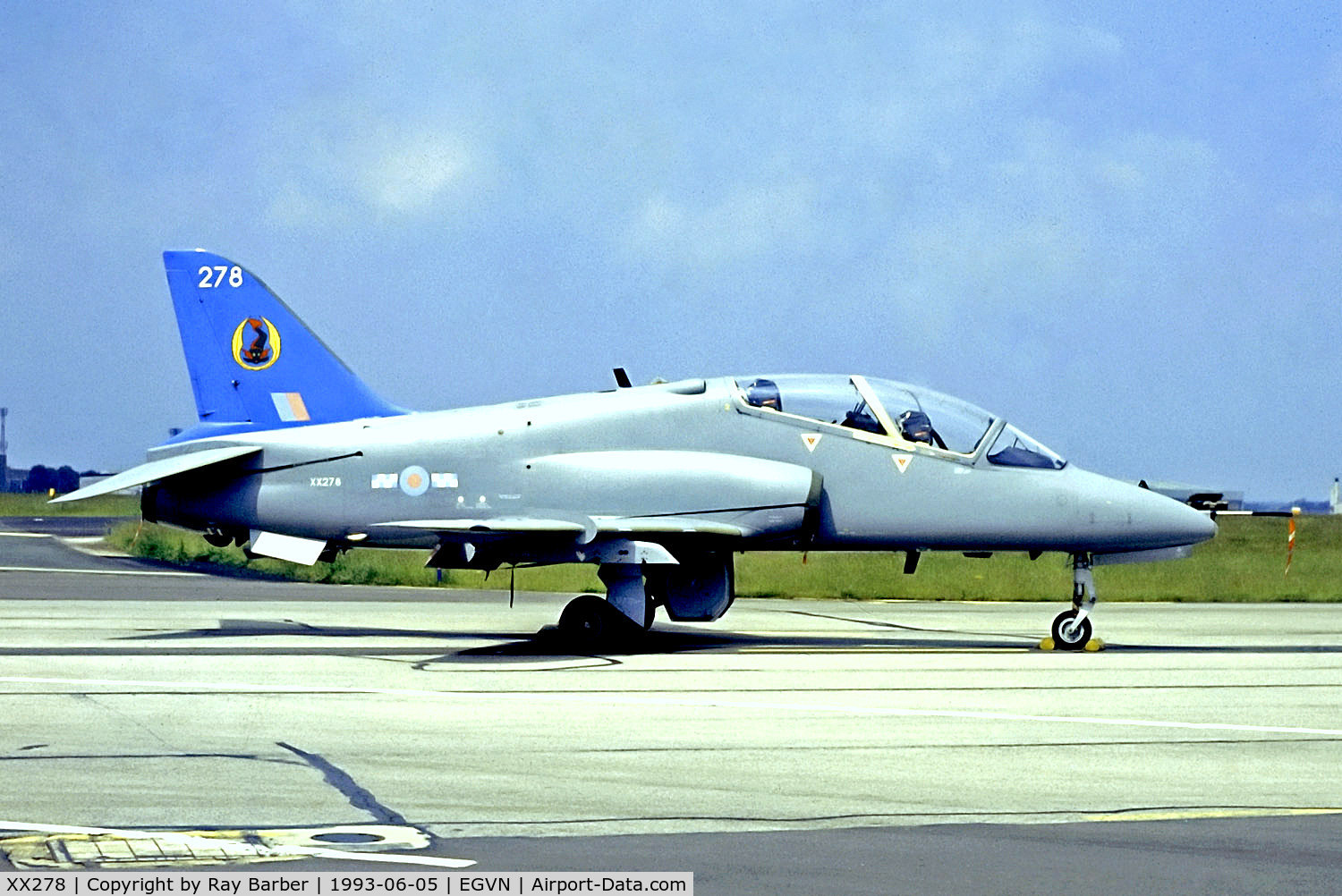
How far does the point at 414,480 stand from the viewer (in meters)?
18.8

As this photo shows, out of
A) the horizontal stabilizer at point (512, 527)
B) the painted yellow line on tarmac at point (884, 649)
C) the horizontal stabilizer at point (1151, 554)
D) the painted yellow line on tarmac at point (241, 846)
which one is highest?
the horizontal stabilizer at point (512, 527)

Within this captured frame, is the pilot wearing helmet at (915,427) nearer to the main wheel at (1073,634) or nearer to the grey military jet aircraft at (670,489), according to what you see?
the grey military jet aircraft at (670,489)

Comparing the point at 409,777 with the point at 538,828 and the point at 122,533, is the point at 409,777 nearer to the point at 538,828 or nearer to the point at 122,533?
the point at 538,828

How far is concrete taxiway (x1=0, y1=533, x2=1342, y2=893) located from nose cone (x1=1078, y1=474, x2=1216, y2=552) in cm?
125

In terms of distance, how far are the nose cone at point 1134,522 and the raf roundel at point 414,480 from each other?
7261 mm

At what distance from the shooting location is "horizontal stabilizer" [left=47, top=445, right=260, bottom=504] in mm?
18641

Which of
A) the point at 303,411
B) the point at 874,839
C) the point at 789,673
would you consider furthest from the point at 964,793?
the point at 303,411

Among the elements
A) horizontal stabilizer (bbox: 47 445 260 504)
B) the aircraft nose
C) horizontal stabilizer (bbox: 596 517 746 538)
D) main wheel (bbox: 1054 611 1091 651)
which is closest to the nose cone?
the aircraft nose

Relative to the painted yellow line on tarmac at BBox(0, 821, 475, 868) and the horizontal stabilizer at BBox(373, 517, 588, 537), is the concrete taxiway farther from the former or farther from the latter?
the horizontal stabilizer at BBox(373, 517, 588, 537)

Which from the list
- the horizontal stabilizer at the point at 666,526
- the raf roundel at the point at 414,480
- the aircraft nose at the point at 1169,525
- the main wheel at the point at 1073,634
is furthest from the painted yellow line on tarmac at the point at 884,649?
the raf roundel at the point at 414,480

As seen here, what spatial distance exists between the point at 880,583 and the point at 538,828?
76.7ft

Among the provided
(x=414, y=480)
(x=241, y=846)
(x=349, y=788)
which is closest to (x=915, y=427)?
(x=414, y=480)

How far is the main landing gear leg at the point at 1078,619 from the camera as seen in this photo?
18.2m

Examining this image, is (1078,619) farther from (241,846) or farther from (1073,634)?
Answer: (241,846)
